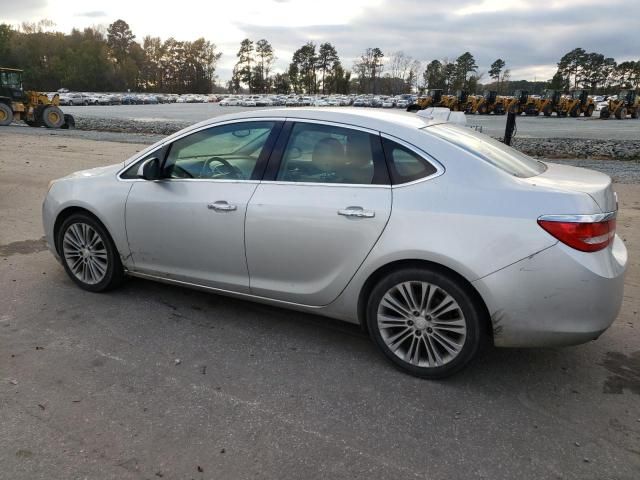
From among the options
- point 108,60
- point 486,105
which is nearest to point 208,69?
point 108,60

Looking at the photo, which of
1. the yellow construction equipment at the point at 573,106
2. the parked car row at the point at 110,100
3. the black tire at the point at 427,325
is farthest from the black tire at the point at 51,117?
the parked car row at the point at 110,100

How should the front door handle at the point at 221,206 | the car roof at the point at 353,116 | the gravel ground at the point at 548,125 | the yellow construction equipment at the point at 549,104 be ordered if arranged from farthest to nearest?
1. the yellow construction equipment at the point at 549,104
2. the gravel ground at the point at 548,125
3. the front door handle at the point at 221,206
4. the car roof at the point at 353,116

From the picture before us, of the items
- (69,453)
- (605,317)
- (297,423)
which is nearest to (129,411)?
(69,453)

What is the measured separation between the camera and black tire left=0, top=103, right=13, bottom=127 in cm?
2731

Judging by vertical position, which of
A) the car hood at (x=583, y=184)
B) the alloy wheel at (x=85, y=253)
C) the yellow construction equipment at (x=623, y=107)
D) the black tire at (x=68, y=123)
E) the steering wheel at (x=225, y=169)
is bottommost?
the black tire at (x=68, y=123)

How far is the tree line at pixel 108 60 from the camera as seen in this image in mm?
121562

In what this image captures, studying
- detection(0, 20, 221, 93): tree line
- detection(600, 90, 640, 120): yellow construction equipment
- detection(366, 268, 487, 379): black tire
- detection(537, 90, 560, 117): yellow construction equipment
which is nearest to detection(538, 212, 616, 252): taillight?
detection(366, 268, 487, 379): black tire

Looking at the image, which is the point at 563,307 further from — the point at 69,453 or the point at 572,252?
the point at 69,453

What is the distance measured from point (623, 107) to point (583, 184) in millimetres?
44615

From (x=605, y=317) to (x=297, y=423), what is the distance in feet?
6.00

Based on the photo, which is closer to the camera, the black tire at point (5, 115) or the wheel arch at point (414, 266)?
the wheel arch at point (414, 266)

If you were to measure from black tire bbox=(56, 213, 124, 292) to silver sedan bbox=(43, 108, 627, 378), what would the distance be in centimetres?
6

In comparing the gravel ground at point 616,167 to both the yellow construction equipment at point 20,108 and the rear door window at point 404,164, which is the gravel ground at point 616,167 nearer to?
the rear door window at point 404,164

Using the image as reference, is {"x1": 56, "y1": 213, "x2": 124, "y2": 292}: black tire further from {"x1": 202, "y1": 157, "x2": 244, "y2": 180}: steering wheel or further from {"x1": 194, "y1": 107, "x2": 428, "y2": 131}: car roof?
{"x1": 194, "y1": 107, "x2": 428, "y2": 131}: car roof
